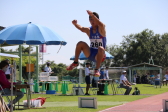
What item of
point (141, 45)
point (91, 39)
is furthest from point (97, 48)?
point (141, 45)

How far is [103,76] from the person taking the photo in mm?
23547

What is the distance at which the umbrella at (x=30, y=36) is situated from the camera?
1313 cm

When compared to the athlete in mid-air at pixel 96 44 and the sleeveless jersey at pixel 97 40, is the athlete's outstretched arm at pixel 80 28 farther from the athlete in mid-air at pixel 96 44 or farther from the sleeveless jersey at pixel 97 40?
the sleeveless jersey at pixel 97 40

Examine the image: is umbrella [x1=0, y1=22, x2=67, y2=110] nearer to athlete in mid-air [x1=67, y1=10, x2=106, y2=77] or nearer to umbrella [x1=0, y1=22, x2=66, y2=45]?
umbrella [x1=0, y1=22, x2=66, y2=45]

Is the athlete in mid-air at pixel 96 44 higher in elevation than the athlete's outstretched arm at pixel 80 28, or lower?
lower

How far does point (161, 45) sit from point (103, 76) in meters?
50.4

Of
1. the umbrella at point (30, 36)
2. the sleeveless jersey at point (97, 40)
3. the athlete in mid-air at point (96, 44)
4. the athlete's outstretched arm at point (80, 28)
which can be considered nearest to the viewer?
the athlete in mid-air at point (96, 44)

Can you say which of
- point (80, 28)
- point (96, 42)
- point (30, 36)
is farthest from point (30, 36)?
point (96, 42)


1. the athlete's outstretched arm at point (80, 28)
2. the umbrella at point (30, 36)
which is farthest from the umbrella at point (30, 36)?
the athlete's outstretched arm at point (80, 28)

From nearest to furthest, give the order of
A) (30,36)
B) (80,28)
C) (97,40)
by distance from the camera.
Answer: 1. (97,40)
2. (80,28)
3. (30,36)

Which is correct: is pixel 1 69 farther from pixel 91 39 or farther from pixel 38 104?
pixel 91 39

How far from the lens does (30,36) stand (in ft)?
43.0

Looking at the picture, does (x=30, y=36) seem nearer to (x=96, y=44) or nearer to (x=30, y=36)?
(x=30, y=36)

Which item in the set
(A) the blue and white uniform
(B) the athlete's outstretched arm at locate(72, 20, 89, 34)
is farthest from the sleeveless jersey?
(B) the athlete's outstretched arm at locate(72, 20, 89, 34)
